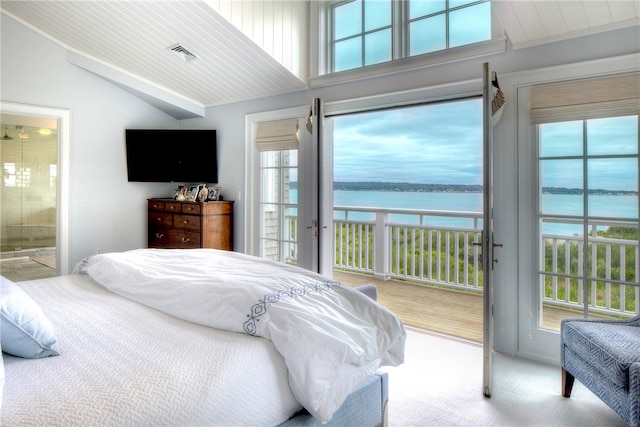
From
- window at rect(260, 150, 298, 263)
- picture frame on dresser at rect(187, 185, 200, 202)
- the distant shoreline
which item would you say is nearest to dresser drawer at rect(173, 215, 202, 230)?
picture frame on dresser at rect(187, 185, 200, 202)

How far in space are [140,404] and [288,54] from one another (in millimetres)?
3395

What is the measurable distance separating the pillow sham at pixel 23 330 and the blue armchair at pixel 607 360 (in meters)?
2.21

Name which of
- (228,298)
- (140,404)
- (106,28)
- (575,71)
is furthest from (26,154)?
(575,71)

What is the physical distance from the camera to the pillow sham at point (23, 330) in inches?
46.4

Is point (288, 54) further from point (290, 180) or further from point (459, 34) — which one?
point (459, 34)

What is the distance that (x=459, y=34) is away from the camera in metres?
3.07

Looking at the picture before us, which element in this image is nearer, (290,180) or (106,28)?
(106,28)

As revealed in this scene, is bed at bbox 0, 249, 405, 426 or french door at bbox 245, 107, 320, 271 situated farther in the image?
french door at bbox 245, 107, 320, 271

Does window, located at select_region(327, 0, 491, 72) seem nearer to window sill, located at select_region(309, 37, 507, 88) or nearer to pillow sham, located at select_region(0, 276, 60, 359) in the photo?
window sill, located at select_region(309, 37, 507, 88)

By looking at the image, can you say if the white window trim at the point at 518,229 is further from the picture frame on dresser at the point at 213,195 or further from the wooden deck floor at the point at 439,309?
the picture frame on dresser at the point at 213,195

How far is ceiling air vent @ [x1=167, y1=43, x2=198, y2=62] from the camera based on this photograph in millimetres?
3576

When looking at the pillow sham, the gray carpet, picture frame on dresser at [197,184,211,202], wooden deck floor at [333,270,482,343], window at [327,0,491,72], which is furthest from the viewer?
picture frame on dresser at [197,184,211,202]

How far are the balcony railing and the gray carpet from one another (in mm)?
602

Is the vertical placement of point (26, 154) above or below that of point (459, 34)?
below
